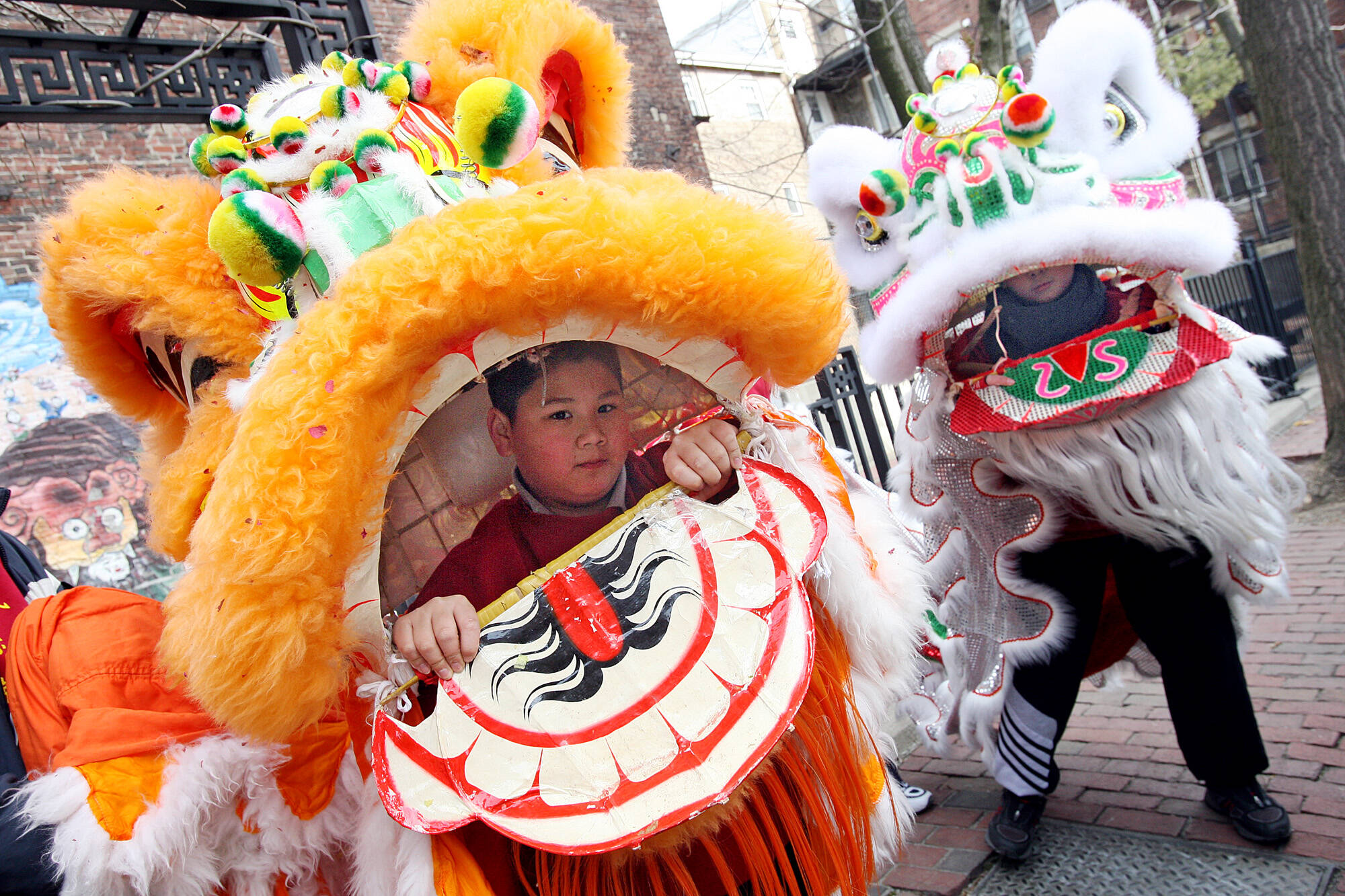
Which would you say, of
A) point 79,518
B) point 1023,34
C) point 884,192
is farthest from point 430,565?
point 1023,34

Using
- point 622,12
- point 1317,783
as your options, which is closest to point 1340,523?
point 1317,783

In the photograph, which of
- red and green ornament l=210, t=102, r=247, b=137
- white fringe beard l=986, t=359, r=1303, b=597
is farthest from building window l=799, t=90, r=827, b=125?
red and green ornament l=210, t=102, r=247, b=137

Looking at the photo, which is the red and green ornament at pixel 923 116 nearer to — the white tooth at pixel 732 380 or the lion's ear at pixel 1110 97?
the lion's ear at pixel 1110 97

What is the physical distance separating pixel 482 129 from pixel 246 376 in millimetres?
620

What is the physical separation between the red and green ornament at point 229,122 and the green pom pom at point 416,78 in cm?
30

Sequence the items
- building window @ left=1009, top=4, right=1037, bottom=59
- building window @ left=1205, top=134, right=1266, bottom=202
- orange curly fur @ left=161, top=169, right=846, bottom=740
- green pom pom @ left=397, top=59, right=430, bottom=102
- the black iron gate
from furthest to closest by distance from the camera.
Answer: building window @ left=1205, top=134, right=1266, bottom=202 < building window @ left=1009, top=4, right=1037, bottom=59 < the black iron gate < green pom pom @ left=397, top=59, right=430, bottom=102 < orange curly fur @ left=161, top=169, right=846, bottom=740

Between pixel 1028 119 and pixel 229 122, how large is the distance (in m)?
1.81

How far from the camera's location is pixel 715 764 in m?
1.20

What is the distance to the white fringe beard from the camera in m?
2.15

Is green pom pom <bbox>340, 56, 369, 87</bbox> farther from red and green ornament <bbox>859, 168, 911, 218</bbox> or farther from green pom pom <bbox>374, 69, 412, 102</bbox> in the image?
red and green ornament <bbox>859, 168, 911, 218</bbox>

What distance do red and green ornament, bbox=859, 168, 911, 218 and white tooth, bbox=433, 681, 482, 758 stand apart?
1789 millimetres

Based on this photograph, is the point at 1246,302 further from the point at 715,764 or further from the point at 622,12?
the point at 715,764

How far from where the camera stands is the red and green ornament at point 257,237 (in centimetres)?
119

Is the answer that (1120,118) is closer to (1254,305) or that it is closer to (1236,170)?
(1254,305)
